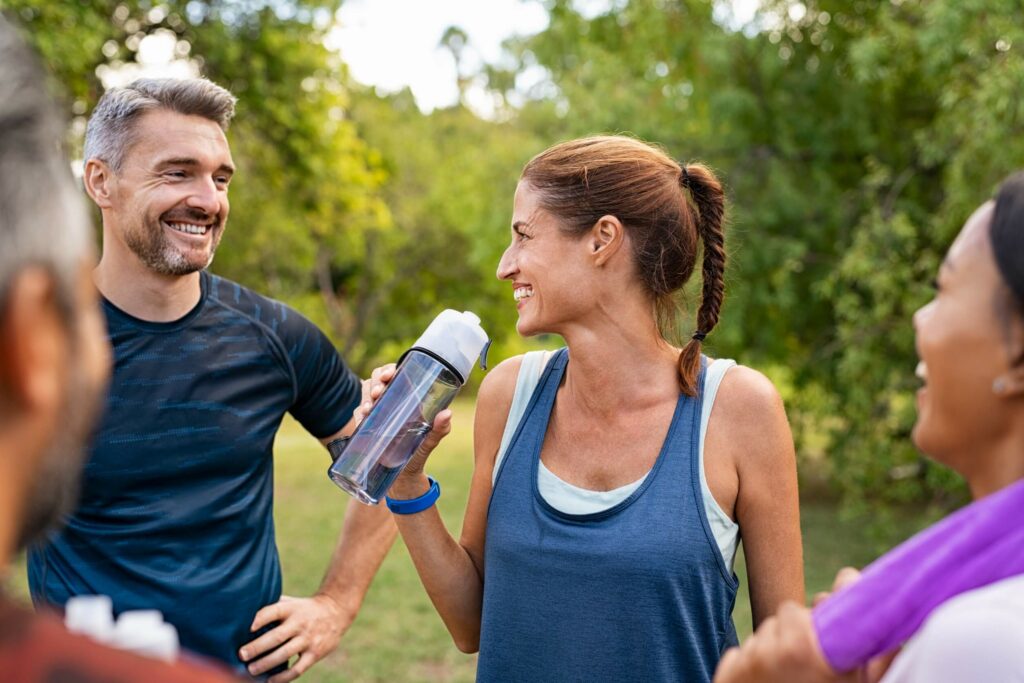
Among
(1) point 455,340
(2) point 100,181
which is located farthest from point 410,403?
(2) point 100,181

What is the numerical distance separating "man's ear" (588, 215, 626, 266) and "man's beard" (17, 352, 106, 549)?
1.66 meters

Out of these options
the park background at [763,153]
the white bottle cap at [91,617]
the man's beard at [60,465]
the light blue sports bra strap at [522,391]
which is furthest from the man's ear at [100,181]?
the park background at [763,153]

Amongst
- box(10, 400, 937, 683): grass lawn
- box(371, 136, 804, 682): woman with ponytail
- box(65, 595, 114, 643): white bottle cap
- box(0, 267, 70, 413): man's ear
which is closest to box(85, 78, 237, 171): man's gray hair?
box(371, 136, 804, 682): woman with ponytail

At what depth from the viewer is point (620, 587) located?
7.09 feet

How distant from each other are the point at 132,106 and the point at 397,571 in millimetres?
7301

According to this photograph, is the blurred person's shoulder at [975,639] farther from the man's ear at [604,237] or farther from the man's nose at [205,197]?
the man's nose at [205,197]

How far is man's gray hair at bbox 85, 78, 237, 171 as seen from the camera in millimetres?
2824

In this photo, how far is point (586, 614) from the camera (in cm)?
219

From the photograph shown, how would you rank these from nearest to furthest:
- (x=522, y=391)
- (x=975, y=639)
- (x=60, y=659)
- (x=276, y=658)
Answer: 1. (x=60, y=659)
2. (x=975, y=639)
3. (x=522, y=391)
4. (x=276, y=658)

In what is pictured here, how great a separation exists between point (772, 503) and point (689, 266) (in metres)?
0.66

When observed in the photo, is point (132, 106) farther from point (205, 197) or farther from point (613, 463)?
point (613, 463)

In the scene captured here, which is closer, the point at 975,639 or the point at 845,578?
the point at 975,639

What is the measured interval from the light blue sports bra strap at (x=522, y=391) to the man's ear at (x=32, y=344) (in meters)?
1.60

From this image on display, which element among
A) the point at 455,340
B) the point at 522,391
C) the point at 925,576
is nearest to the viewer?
the point at 925,576
